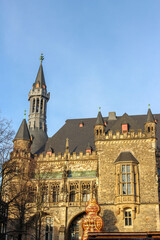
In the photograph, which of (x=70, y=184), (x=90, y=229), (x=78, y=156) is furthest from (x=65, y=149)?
(x=90, y=229)

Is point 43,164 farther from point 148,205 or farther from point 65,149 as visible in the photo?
point 148,205

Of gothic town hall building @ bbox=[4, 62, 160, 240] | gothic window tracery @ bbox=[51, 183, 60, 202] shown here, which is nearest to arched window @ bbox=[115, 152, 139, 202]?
gothic town hall building @ bbox=[4, 62, 160, 240]

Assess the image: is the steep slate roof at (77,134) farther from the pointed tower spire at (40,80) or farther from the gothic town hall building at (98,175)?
the pointed tower spire at (40,80)

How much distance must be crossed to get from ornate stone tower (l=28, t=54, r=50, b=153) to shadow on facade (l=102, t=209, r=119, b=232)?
14.1m

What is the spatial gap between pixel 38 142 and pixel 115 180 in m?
14.4

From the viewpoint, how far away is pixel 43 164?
122ft

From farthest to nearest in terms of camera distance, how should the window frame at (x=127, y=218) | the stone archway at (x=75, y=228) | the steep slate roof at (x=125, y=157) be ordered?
the stone archway at (x=75, y=228) < the steep slate roof at (x=125, y=157) < the window frame at (x=127, y=218)

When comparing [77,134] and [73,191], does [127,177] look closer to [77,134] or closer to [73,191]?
[73,191]

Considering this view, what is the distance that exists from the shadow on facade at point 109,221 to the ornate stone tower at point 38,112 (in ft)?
46.2

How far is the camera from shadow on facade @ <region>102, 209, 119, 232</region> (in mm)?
28938

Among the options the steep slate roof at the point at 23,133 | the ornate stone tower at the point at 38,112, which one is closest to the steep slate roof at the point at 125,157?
the steep slate roof at the point at 23,133

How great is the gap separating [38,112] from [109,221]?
2098 centimetres

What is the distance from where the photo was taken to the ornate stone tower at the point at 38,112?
42.6 meters

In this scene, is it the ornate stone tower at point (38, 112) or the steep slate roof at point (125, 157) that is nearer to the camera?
the steep slate roof at point (125, 157)
